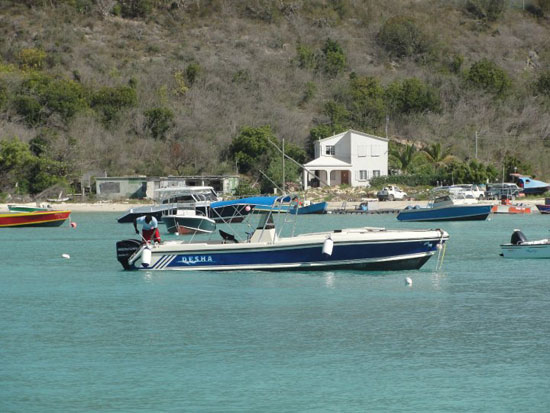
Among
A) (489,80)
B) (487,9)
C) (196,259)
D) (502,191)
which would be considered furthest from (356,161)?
(487,9)

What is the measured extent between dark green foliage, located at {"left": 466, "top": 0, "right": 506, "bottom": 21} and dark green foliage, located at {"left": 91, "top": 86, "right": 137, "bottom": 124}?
6868 cm

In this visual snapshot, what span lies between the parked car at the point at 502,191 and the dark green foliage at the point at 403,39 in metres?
52.2

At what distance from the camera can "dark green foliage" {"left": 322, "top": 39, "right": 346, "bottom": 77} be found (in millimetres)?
121875

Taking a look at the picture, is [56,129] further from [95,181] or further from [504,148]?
[504,148]

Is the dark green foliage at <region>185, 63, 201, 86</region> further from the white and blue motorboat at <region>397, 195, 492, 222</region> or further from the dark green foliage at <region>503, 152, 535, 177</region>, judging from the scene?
the white and blue motorboat at <region>397, 195, 492, 222</region>

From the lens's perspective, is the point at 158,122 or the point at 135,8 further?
the point at 135,8

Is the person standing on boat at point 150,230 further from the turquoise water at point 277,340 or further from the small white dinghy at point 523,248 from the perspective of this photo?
the small white dinghy at point 523,248

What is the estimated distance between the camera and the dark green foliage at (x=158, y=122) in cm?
9838

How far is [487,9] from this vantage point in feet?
493

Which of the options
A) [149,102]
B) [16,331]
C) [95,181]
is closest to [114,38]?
[149,102]

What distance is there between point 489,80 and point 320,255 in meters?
87.4

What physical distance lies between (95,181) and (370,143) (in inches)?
1007

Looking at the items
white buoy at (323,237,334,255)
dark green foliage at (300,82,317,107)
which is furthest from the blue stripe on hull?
dark green foliage at (300,82,317,107)

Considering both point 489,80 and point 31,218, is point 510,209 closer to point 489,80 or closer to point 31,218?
point 31,218
